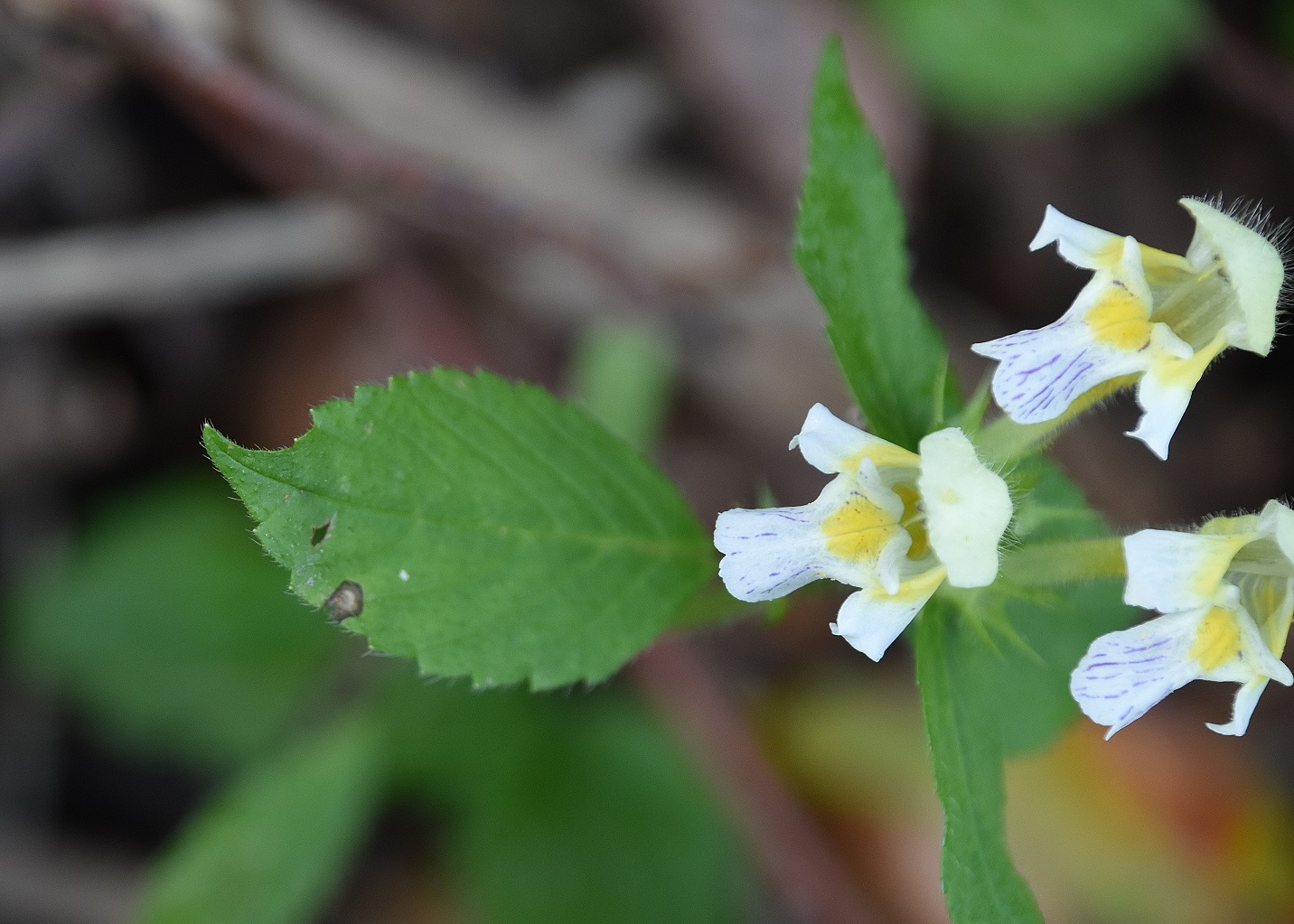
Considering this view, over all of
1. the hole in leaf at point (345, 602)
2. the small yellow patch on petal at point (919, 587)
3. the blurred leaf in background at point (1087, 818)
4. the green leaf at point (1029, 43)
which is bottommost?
the blurred leaf in background at point (1087, 818)

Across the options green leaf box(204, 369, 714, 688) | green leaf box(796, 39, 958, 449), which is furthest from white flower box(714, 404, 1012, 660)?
green leaf box(204, 369, 714, 688)

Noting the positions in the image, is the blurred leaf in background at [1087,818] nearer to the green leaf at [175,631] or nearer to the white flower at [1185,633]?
the green leaf at [175,631]

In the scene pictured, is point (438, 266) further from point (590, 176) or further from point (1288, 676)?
point (1288, 676)

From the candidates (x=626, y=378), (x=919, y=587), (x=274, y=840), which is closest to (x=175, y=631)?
(x=274, y=840)

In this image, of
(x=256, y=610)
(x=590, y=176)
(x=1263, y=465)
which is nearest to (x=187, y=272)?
(x=256, y=610)

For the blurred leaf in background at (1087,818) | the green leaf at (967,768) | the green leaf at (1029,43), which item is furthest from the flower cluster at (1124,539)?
the green leaf at (1029,43)

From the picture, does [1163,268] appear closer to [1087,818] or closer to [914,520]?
[914,520]
